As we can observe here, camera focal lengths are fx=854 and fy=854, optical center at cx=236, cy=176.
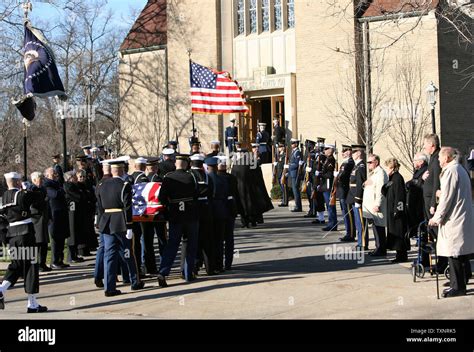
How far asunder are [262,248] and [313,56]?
18454 mm

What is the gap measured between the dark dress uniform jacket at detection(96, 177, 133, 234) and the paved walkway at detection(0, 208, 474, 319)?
3.67 ft

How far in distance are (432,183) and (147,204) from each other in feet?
15.8

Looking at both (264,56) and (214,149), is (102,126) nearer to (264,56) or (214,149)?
(264,56)

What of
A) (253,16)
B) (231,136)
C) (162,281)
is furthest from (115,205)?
(253,16)

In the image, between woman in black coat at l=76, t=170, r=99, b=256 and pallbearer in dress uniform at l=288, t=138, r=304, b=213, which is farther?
pallbearer in dress uniform at l=288, t=138, r=304, b=213

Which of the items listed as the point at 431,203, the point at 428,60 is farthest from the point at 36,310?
the point at 428,60

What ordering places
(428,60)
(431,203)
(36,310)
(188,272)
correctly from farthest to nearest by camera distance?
1. (428,60)
2. (188,272)
3. (431,203)
4. (36,310)

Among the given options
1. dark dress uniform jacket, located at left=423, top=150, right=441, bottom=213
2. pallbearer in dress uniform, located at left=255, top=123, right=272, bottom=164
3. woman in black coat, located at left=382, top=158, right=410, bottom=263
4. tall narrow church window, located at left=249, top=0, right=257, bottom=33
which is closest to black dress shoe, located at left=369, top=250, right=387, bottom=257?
woman in black coat, located at left=382, top=158, right=410, bottom=263

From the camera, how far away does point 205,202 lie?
1520 cm

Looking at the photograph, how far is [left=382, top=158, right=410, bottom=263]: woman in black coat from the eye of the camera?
50.4 ft

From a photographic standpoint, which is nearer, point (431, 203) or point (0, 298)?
point (0, 298)

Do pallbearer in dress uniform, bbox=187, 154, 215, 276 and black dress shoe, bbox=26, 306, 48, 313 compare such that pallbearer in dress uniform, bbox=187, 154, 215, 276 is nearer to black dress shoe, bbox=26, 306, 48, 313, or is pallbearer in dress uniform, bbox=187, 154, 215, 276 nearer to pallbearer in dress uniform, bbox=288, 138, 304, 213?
black dress shoe, bbox=26, 306, 48, 313

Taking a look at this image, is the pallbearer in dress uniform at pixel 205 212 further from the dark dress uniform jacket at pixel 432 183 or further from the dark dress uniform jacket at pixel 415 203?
the dark dress uniform jacket at pixel 432 183

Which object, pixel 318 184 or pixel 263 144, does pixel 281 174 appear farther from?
pixel 318 184
